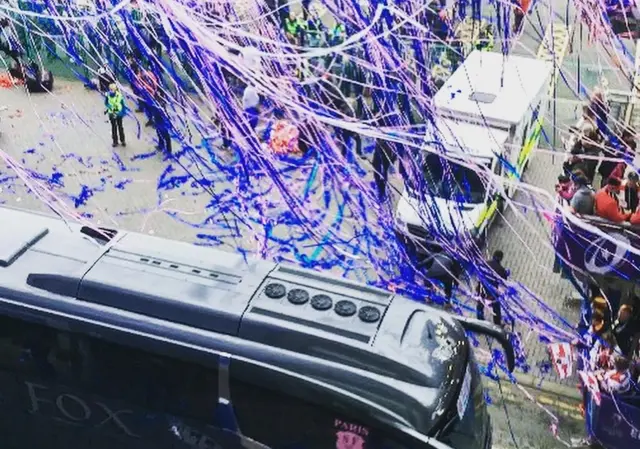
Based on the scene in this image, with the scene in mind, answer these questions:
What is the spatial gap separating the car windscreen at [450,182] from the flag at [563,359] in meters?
2.25

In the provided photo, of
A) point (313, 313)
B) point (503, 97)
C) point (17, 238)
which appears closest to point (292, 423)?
point (313, 313)

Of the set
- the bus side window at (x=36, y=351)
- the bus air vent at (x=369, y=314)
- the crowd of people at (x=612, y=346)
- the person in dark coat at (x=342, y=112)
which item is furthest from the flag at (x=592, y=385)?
the person in dark coat at (x=342, y=112)

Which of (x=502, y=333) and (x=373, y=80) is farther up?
(x=373, y=80)

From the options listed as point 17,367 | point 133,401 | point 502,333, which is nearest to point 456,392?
point 502,333

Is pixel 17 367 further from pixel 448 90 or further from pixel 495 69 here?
pixel 495 69

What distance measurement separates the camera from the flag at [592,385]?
722cm

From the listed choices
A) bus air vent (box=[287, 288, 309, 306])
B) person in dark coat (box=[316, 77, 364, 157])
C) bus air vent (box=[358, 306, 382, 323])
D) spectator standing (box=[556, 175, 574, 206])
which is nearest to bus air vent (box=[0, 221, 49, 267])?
bus air vent (box=[287, 288, 309, 306])

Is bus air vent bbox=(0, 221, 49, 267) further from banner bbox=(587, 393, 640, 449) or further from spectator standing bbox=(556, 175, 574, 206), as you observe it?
spectator standing bbox=(556, 175, 574, 206)

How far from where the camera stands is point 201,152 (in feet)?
42.7

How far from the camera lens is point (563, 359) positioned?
8.39 meters

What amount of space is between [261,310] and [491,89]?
6.98m

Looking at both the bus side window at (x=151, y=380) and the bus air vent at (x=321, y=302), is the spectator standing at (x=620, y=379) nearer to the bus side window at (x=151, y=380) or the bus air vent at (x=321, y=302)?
the bus air vent at (x=321, y=302)

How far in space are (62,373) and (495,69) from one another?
7953 millimetres

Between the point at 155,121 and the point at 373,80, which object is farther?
the point at 155,121
